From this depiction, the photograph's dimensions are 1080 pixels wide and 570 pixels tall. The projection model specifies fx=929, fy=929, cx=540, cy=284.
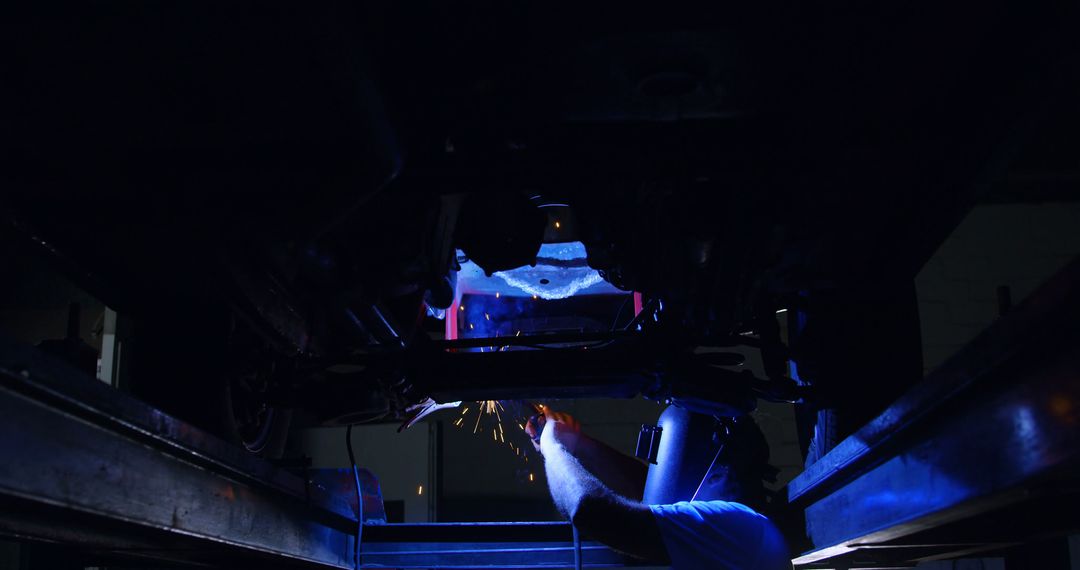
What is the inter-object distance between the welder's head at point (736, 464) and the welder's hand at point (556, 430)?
0.63 m

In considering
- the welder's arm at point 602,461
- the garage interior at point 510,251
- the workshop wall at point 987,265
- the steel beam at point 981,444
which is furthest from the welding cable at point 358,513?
the workshop wall at point 987,265

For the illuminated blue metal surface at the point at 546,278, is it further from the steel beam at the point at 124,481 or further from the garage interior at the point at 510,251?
the steel beam at the point at 124,481

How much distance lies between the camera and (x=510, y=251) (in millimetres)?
2758

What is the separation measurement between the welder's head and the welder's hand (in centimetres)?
63

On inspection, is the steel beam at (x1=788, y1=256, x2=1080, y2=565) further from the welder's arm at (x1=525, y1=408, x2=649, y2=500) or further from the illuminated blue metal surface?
the welder's arm at (x1=525, y1=408, x2=649, y2=500)

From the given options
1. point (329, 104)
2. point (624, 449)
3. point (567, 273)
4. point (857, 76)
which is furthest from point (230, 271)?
point (624, 449)

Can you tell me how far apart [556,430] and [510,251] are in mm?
1510

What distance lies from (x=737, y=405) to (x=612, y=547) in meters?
0.65

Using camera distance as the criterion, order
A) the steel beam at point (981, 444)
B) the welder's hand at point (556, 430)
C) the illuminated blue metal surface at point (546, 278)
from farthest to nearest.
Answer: the welder's hand at point (556, 430)
the illuminated blue metal surface at point (546, 278)
the steel beam at point (981, 444)

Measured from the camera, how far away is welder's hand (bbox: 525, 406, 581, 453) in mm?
4000

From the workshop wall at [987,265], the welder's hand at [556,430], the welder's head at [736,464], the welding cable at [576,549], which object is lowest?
the welding cable at [576,549]

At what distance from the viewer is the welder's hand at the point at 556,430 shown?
13.1 ft

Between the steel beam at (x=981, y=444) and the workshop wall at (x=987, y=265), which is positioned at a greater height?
the workshop wall at (x=987, y=265)

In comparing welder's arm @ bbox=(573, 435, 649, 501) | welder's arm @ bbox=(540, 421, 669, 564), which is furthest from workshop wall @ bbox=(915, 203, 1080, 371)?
welder's arm @ bbox=(540, 421, 669, 564)
